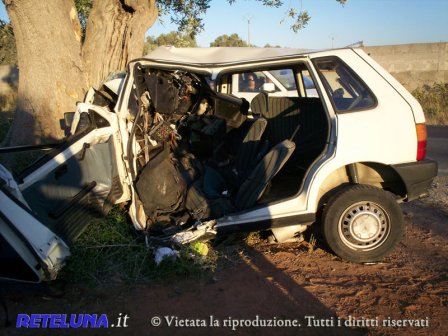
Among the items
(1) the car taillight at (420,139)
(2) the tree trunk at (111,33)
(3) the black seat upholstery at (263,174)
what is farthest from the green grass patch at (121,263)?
(2) the tree trunk at (111,33)

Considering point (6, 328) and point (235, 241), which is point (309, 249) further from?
point (6, 328)

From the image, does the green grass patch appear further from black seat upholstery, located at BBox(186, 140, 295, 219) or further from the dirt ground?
black seat upholstery, located at BBox(186, 140, 295, 219)

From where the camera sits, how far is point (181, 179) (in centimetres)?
441

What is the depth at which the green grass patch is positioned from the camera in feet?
11.9

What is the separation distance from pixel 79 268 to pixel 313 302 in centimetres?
208

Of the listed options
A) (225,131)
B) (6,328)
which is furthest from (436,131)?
(6,328)

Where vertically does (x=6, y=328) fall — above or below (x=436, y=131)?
below

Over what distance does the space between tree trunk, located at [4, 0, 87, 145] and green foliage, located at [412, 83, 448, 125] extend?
12.0m

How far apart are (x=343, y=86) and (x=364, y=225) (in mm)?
1388

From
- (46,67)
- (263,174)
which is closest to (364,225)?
(263,174)

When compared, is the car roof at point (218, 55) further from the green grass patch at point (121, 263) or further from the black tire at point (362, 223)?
the green grass patch at point (121, 263)

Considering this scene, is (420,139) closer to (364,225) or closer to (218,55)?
(364,225)

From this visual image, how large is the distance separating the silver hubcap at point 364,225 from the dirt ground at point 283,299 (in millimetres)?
247

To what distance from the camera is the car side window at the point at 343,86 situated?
3809 millimetres
